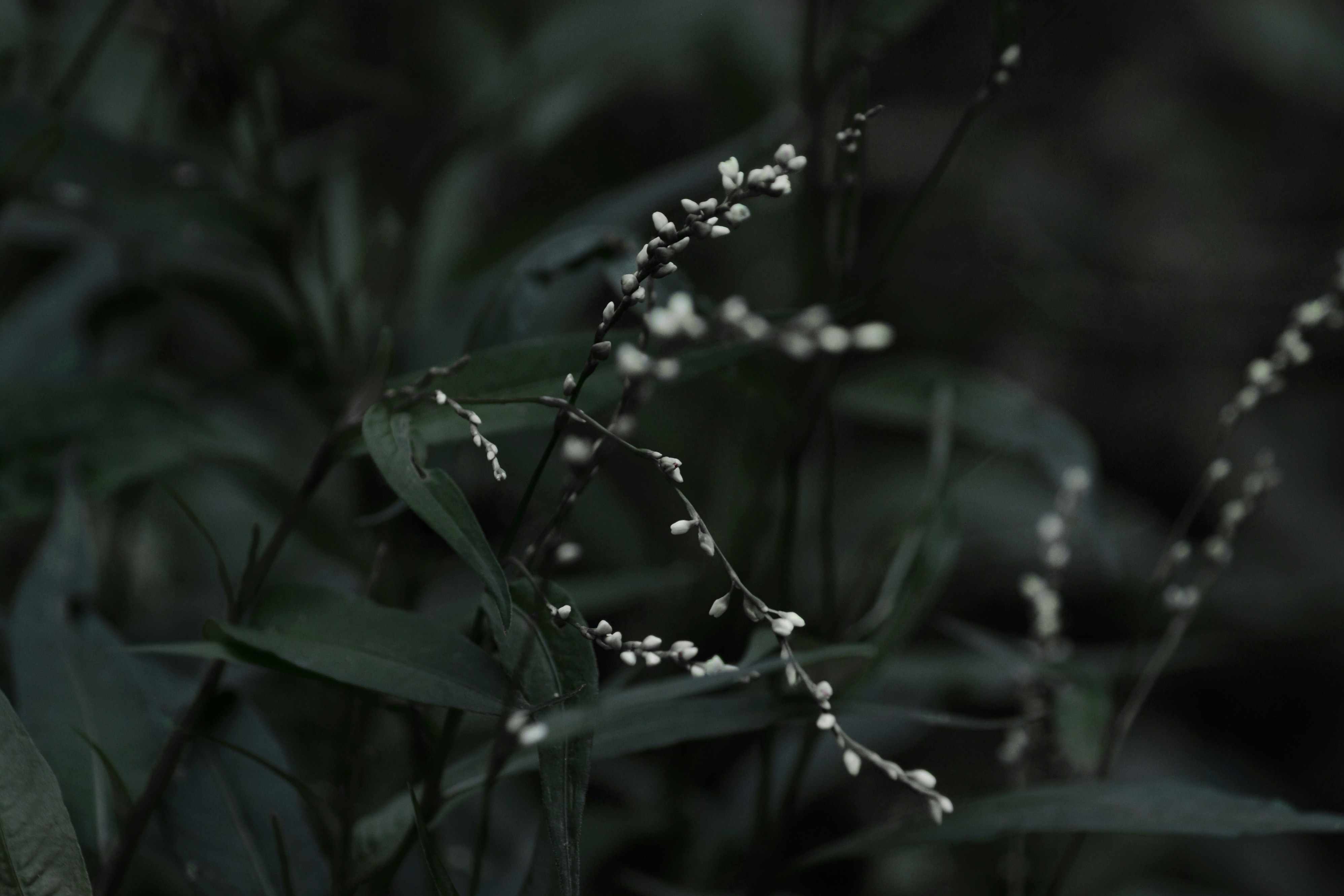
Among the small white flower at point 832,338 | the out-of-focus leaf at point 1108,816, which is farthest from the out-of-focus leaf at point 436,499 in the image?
the out-of-focus leaf at point 1108,816

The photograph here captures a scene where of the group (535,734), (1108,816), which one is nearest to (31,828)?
(535,734)

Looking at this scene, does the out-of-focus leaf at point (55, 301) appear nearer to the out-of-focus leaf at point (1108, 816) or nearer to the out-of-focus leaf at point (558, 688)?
the out-of-focus leaf at point (558, 688)

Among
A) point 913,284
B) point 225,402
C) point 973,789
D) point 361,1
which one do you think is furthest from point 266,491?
point 913,284

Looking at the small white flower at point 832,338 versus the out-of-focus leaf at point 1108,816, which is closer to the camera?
the small white flower at point 832,338

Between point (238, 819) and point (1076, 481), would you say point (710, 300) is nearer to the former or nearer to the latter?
point (1076, 481)

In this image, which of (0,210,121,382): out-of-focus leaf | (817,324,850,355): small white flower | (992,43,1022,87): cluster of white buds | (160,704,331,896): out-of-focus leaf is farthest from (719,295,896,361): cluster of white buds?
(0,210,121,382): out-of-focus leaf
